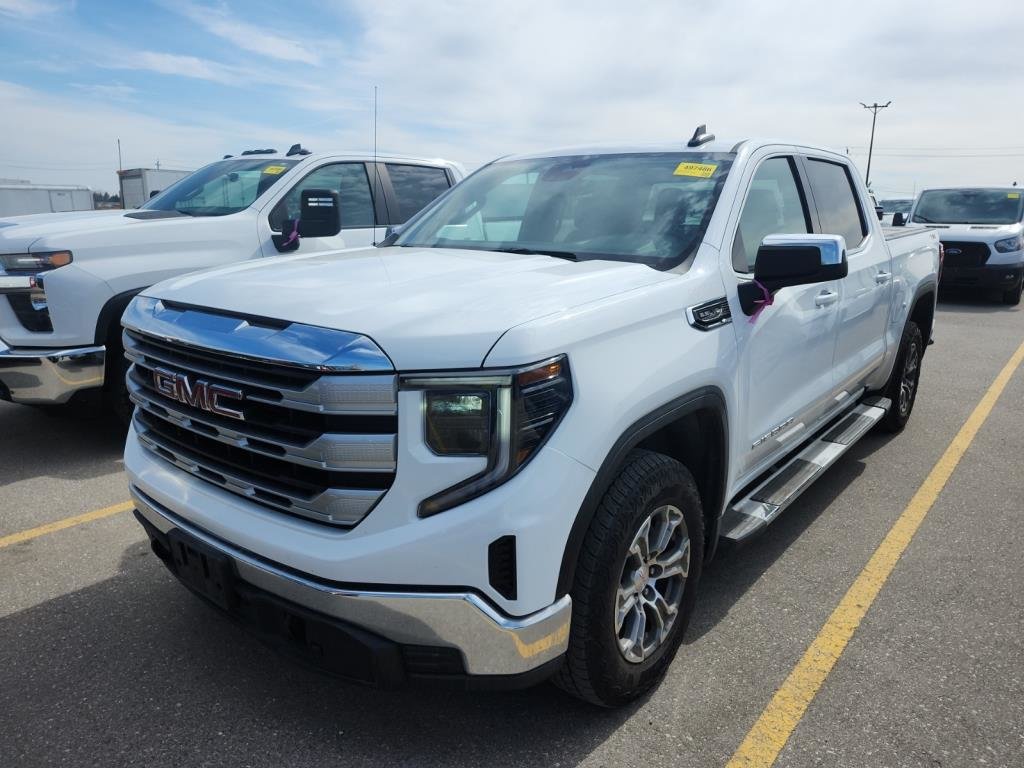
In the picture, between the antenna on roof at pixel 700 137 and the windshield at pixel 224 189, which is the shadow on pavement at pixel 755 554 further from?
the windshield at pixel 224 189

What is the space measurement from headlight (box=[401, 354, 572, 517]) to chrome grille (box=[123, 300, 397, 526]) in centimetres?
11

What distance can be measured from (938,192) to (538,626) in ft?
48.4

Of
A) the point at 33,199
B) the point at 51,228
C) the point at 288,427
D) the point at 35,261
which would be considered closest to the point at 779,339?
the point at 288,427

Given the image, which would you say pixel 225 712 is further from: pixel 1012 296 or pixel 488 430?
pixel 1012 296

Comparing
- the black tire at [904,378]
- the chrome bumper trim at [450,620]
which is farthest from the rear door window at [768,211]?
the black tire at [904,378]

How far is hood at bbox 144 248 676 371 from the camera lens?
1.98m

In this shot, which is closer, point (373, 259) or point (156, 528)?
point (156, 528)

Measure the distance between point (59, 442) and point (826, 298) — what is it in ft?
16.1

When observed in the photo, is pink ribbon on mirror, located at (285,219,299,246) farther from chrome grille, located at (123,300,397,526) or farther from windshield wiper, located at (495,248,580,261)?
chrome grille, located at (123,300,397,526)

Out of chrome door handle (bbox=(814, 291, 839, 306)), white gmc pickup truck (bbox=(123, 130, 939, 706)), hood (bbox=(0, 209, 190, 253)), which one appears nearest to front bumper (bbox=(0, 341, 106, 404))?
hood (bbox=(0, 209, 190, 253))

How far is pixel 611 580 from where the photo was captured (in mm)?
2207

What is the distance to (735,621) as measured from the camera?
309cm

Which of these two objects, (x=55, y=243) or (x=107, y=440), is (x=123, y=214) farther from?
(x=107, y=440)

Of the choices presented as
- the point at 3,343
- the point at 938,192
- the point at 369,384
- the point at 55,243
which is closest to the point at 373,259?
the point at 369,384
